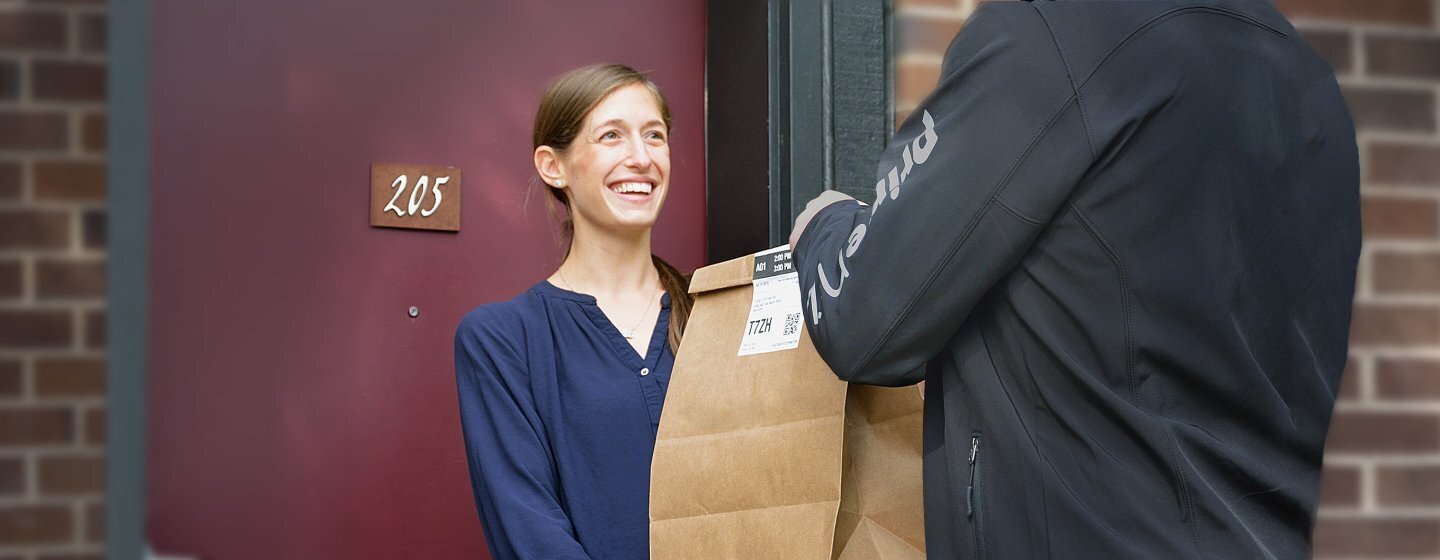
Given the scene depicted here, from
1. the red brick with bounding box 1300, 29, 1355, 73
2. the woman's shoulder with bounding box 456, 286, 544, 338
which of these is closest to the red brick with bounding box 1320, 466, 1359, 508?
the red brick with bounding box 1300, 29, 1355, 73

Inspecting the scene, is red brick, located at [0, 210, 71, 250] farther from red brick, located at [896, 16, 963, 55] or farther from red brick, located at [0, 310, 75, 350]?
red brick, located at [896, 16, 963, 55]

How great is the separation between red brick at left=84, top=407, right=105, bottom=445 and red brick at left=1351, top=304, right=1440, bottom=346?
5.12ft

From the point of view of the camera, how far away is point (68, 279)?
158 centimetres

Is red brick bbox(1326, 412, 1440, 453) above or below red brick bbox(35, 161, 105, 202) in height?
below

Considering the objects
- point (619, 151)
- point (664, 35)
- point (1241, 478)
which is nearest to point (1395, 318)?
point (1241, 478)

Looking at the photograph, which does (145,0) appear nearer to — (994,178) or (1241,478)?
(994,178)

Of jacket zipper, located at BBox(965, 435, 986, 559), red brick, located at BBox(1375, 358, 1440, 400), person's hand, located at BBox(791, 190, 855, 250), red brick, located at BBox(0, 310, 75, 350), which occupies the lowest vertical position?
jacket zipper, located at BBox(965, 435, 986, 559)

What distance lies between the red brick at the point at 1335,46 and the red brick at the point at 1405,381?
0.40 metres

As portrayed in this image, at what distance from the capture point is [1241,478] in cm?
143

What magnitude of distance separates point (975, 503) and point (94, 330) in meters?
0.98

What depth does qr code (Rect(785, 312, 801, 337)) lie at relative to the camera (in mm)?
1847

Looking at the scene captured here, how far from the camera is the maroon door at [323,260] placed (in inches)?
102

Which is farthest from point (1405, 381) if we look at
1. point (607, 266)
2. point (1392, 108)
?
point (607, 266)

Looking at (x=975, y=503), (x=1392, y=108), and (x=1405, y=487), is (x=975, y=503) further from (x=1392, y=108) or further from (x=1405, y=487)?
(x=1392, y=108)
